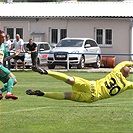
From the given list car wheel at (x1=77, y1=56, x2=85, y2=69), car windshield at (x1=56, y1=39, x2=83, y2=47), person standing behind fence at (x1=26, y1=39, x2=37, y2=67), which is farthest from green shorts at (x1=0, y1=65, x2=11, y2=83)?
car windshield at (x1=56, y1=39, x2=83, y2=47)

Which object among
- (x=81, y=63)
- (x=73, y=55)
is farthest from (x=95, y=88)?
(x=81, y=63)

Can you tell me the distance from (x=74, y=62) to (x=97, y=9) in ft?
40.8

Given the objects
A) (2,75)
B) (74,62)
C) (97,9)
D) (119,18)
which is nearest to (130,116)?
(2,75)

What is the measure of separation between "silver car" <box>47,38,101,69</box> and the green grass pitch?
16.2 m

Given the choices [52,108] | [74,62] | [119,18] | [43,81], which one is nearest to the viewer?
[52,108]

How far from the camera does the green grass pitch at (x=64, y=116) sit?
12.2 metres

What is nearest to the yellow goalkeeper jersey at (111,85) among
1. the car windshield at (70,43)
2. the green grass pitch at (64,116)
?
the green grass pitch at (64,116)

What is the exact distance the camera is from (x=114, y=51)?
44219 mm

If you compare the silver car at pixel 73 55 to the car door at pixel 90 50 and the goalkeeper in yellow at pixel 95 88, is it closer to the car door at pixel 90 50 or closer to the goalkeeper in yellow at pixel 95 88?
the car door at pixel 90 50

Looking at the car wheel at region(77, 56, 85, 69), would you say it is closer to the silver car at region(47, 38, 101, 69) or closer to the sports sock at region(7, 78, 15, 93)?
the silver car at region(47, 38, 101, 69)

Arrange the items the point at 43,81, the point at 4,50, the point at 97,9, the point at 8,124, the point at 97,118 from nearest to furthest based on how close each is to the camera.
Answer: the point at 8,124
the point at 97,118
the point at 4,50
the point at 43,81
the point at 97,9

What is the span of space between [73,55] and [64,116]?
69.9 ft

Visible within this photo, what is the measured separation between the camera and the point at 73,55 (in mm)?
35156

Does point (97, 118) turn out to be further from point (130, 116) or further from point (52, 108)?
point (52, 108)
